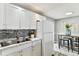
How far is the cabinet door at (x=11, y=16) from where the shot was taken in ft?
7.80

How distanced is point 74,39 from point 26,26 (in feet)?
6.79

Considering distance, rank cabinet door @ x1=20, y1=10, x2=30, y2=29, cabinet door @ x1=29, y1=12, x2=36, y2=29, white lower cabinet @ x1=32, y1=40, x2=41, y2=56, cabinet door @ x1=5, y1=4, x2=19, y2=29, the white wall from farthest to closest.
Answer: the white wall < cabinet door @ x1=29, y1=12, x2=36, y2=29 < white lower cabinet @ x1=32, y1=40, x2=41, y2=56 < cabinet door @ x1=20, y1=10, x2=30, y2=29 < cabinet door @ x1=5, y1=4, x2=19, y2=29

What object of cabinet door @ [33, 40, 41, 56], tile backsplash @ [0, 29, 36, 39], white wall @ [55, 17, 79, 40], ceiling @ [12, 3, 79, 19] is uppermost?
ceiling @ [12, 3, 79, 19]

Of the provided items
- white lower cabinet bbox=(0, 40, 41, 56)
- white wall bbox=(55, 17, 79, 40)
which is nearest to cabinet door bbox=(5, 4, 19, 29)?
white lower cabinet bbox=(0, 40, 41, 56)

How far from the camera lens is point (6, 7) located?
235 cm

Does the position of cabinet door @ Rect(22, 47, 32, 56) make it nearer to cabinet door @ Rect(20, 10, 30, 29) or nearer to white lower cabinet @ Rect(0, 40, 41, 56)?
white lower cabinet @ Rect(0, 40, 41, 56)

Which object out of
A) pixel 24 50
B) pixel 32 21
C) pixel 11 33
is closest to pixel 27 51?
pixel 24 50

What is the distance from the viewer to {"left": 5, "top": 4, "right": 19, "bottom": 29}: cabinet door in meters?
2.38

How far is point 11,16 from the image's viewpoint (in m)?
2.53

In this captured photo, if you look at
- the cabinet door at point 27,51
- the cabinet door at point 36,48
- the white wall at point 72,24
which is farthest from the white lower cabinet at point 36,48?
the white wall at point 72,24

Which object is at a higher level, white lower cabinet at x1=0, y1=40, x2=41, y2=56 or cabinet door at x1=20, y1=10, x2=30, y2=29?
cabinet door at x1=20, y1=10, x2=30, y2=29

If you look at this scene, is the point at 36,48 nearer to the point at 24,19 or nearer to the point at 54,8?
the point at 24,19

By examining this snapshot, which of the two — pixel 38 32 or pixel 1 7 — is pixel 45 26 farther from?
pixel 1 7

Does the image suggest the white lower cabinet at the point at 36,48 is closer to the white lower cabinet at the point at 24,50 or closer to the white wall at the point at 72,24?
the white lower cabinet at the point at 24,50
